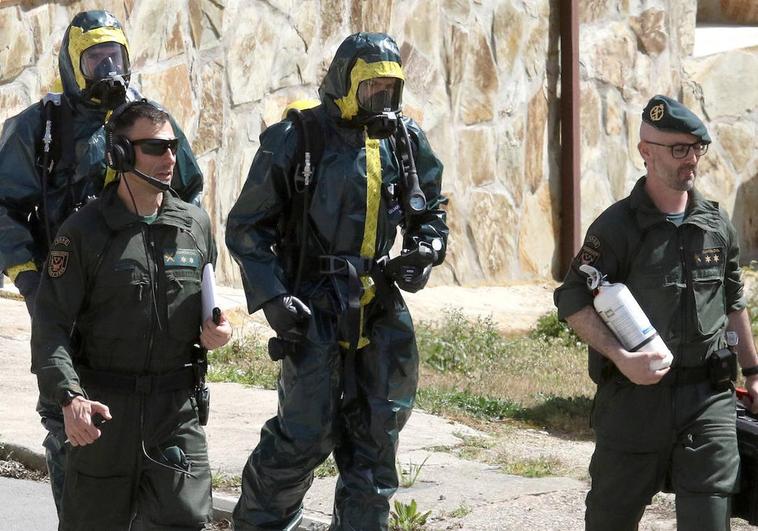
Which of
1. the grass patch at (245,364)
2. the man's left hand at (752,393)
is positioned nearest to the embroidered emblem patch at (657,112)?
the man's left hand at (752,393)

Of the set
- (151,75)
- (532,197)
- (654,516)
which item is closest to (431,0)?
(532,197)

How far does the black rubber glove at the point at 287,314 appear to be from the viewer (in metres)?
5.47

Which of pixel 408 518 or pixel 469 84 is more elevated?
pixel 469 84

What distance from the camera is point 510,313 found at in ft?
42.0

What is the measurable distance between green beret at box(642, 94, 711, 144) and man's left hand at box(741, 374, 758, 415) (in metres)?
0.88

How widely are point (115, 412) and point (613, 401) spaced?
5.57 feet

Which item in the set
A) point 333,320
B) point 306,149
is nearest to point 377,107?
point 306,149

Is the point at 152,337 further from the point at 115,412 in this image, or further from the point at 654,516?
the point at 654,516

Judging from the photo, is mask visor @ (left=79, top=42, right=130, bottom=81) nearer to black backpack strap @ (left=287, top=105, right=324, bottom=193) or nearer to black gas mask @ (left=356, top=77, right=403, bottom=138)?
black backpack strap @ (left=287, top=105, right=324, bottom=193)

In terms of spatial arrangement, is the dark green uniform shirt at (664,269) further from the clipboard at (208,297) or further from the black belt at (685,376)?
the clipboard at (208,297)

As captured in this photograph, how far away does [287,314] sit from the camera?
546cm

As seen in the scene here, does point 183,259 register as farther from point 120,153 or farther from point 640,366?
point 640,366

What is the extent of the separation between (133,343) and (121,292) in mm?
170

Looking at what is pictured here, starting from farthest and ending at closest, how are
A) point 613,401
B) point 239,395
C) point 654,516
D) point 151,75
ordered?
point 151,75, point 239,395, point 654,516, point 613,401
